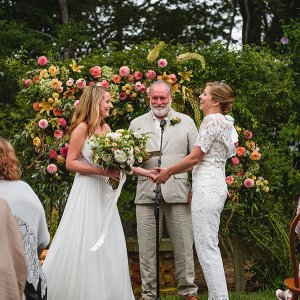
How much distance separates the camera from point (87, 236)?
530cm

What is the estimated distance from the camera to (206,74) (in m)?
6.64

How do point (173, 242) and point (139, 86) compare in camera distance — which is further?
point (139, 86)

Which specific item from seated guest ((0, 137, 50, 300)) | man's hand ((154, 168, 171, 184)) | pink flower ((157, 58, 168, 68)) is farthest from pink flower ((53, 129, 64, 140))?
seated guest ((0, 137, 50, 300))

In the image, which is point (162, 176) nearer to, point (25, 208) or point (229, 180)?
point (229, 180)

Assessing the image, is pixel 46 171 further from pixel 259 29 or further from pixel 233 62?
pixel 259 29

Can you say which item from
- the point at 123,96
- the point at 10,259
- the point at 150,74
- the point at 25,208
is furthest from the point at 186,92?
the point at 10,259

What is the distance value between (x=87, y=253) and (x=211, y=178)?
1159 mm

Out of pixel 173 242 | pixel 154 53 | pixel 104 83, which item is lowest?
pixel 173 242

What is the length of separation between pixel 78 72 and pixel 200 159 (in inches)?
82.3

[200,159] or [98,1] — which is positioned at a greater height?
[98,1]

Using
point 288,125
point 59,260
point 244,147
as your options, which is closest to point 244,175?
point 244,147

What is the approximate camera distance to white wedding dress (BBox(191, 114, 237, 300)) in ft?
16.3

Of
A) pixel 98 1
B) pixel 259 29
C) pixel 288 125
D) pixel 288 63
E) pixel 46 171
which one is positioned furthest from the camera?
pixel 98 1

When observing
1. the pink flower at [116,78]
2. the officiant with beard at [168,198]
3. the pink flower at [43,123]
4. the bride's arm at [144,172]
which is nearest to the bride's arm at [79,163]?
the bride's arm at [144,172]
